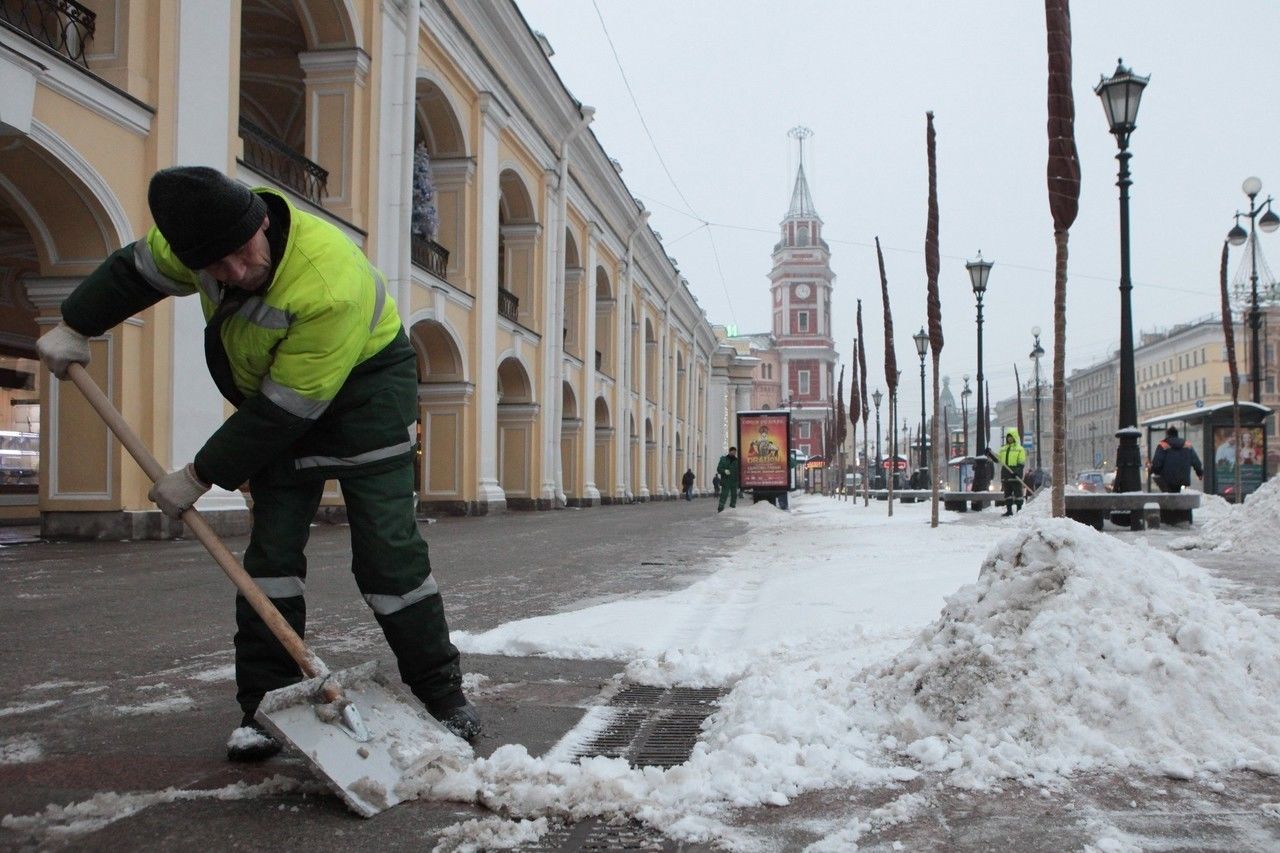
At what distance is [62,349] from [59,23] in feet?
30.2

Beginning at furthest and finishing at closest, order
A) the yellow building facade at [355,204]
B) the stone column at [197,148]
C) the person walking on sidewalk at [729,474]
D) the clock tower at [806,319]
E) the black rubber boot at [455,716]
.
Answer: the clock tower at [806,319], the person walking on sidewalk at [729,474], the stone column at [197,148], the yellow building facade at [355,204], the black rubber boot at [455,716]

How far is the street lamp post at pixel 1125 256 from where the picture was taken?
11.7 metres

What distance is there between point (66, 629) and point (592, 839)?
12.3 ft

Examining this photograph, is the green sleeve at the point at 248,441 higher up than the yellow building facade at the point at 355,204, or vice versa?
the yellow building facade at the point at 355,204

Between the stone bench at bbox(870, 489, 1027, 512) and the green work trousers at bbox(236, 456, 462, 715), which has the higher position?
the green work trousers at bbox(236, 456, 462, 715)

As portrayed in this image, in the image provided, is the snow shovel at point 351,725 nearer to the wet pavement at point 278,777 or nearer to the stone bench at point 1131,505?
the wet pavement at point 278,777

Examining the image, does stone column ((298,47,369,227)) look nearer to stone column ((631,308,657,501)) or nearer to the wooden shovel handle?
the wooden shovel handle

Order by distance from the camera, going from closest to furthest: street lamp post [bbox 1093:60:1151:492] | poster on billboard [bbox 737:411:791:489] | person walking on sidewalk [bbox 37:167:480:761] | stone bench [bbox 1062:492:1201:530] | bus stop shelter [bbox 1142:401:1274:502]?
1. person walking on sidewalk [bbox 37:167:480:761]
2. street lamp post [bbox 1093:60:1151:492]
3. stone bench [bbox 1062:492:1201:530]
4. bus stop shelter [bbox 1142:401:1274:502]
5. poster on billboard [bbox 737:411:791:489]

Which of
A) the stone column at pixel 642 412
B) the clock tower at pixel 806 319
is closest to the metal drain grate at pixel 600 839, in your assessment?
the stone column at pixel 642 412

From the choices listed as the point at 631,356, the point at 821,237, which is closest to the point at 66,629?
the point at 631,356

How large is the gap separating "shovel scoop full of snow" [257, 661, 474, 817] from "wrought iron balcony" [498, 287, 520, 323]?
20.8 m

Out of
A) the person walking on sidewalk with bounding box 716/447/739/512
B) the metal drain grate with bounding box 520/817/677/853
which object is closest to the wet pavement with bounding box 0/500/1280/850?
the metal drain grate with bounding box 520/817/677/853

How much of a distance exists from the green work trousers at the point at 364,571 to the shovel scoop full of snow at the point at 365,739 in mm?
146

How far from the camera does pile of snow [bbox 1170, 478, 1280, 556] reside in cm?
917
